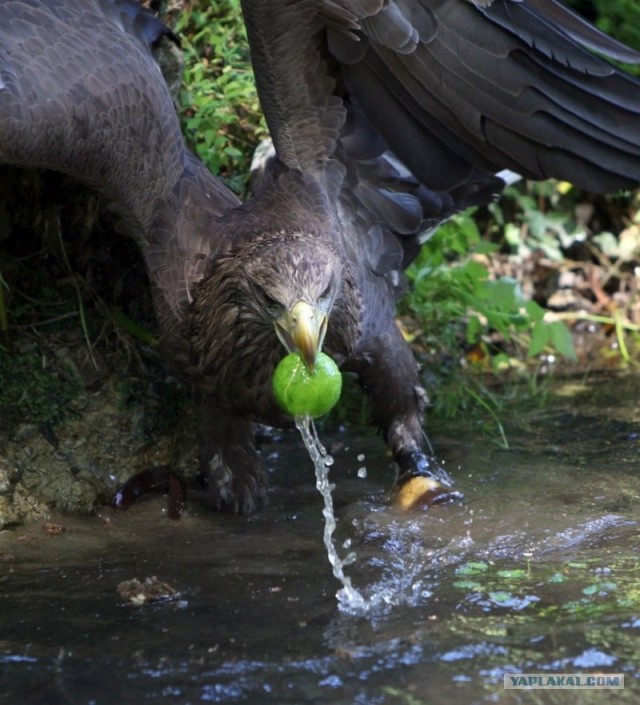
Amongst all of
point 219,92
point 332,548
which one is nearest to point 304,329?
point 332,548

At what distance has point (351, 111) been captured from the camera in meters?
4.93

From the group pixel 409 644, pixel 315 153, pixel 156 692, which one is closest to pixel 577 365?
pixel 315 153

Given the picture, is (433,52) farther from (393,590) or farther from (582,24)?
(393,590)

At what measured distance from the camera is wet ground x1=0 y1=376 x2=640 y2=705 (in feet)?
10.7

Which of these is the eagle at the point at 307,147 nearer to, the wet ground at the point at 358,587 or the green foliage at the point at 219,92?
the wet ground at the point at 358,587

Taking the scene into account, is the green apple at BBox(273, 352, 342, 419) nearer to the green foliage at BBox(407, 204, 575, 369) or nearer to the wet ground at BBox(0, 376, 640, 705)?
the wet ground at BBox(0, 376, 640, 705)

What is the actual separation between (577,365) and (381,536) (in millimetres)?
2821

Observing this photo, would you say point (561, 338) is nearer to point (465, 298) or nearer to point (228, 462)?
point (465, 298)

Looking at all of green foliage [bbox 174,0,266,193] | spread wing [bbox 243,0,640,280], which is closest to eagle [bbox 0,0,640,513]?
spread wing [bbox 243,0,640,280]

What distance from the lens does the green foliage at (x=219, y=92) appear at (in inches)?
227

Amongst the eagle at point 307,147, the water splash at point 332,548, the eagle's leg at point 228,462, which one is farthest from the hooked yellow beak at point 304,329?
the eagle's leg at point 228,462

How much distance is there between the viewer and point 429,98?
4844 mm

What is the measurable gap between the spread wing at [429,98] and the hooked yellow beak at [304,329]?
88 cm

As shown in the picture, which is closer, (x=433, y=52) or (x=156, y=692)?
(x=156, y=692)
